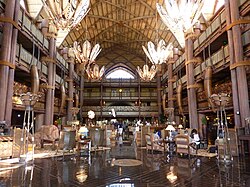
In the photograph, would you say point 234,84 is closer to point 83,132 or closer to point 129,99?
point 83,132

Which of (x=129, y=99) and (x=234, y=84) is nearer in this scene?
(x=234, y=84)

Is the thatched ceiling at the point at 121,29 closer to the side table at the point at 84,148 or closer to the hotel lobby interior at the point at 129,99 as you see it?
the hotel lobby interior at the point at 129,99

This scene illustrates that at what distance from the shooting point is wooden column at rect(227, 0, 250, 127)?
29.5 feet

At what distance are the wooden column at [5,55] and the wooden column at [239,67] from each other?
10710 mm

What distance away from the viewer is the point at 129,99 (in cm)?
3061

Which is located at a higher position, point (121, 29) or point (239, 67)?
point (121, 29)

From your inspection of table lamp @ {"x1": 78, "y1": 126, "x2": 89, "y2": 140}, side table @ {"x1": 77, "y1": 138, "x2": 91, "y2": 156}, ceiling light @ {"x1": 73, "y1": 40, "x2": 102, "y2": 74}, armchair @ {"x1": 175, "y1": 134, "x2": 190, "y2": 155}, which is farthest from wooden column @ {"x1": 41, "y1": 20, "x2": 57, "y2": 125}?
armchair @ {"x1": 175, "y1": 134, "x2": 190, "y2": 155}

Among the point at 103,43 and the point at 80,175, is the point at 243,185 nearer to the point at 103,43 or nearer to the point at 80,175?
the point at 80,175

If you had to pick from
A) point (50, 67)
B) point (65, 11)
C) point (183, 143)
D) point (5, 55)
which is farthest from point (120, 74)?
point (65, 11)

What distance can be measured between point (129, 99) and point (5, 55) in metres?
22.3

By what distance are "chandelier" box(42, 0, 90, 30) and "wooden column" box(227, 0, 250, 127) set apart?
7.01 m

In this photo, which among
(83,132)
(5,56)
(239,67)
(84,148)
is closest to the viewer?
(239,67)

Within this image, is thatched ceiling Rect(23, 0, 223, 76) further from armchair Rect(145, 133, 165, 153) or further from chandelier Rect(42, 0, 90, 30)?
chandelier Rect(42, 0, 90, 30)

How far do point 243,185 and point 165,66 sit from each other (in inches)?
876
